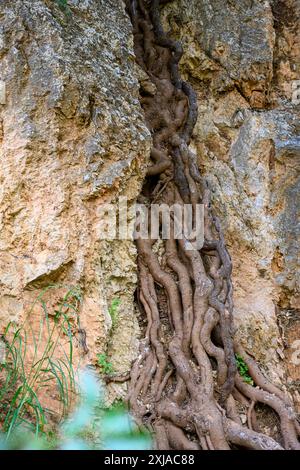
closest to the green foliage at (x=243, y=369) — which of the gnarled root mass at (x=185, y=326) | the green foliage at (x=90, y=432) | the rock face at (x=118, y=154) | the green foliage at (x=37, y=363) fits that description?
the gnarled root mass at (x=185, y=326)

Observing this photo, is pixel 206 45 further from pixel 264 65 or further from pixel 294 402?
pixel 294 402

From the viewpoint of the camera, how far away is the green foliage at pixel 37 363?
2367 millimetres

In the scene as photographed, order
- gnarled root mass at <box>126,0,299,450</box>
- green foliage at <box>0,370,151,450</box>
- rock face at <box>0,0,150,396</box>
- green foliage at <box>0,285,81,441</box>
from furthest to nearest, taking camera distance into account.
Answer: rock face at <box>0,0,150,396</box>, gnarled root mass at <box>126,0,299,450</box>, green foliage at <box>0,285,81,441</box>, green foliage at <box>0,370,151,450</box>

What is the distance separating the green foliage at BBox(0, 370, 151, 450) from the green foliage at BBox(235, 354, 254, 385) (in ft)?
2.79

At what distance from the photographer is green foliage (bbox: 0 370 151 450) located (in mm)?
2000

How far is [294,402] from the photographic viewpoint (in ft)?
11.0

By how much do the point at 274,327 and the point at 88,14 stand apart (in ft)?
8.63

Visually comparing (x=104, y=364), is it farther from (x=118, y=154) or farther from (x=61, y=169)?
(x=118, y=154)

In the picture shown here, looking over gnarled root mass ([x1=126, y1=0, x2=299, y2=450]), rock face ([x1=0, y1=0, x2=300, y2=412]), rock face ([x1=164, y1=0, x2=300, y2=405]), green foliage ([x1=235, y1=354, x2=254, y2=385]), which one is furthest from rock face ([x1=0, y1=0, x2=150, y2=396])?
rock face ([x1=164, y1=0, x2=300, y2=405])

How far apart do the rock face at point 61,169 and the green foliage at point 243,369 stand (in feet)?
2.39

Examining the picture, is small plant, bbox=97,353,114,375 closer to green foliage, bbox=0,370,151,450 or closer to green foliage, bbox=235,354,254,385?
green foliage, bbox=0,370,151,450

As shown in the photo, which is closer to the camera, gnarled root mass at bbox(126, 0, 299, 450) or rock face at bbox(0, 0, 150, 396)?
gnarled root mass at bbox(126, 0, 299, 450)

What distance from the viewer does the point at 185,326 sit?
304cm

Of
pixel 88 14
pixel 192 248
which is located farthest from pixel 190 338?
pixel 88 14
